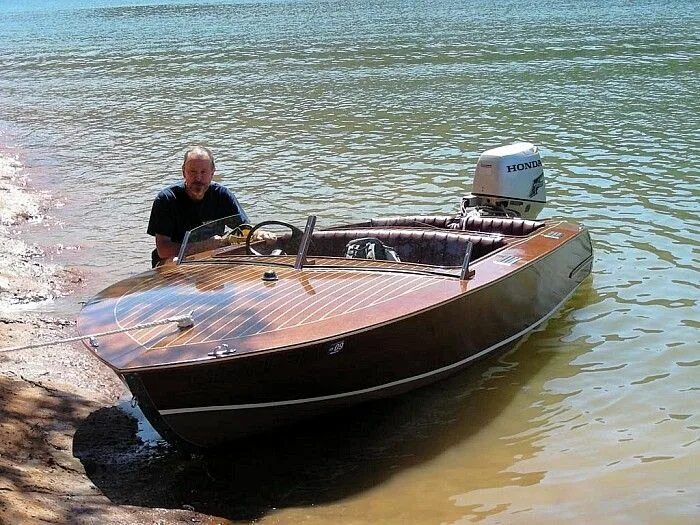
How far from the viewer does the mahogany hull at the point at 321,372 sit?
15.9 feet

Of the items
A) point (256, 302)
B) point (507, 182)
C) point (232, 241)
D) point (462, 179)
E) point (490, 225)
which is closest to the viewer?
point (256, 302)

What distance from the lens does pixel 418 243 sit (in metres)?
7.04

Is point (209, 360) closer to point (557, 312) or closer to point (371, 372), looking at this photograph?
point (371, 372)

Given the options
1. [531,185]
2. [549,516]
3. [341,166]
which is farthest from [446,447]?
[341,166]

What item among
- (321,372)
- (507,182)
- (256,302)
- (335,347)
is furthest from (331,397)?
(507,182)

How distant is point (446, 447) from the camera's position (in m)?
5.61

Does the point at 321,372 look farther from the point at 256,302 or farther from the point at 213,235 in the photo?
the point at 213,235

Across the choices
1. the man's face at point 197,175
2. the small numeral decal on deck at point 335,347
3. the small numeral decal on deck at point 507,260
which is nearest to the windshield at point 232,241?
the man's face at point 197,175

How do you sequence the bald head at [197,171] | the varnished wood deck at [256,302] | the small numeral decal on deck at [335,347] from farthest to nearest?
the bald head at [197,171] → the small numeral decal on deck at [335,347] → the varnished wood deck at [256,302]

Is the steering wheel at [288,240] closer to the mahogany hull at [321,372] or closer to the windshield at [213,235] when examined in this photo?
the windshield at [213,235]

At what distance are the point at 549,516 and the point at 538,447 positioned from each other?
0.80 m

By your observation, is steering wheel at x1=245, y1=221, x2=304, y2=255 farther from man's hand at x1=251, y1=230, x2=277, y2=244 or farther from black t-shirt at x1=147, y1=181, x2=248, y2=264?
black t-shirt at x1=147, y1=181, x2=248, y2=264

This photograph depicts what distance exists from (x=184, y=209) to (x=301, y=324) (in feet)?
7.82

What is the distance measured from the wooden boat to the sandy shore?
473mm
